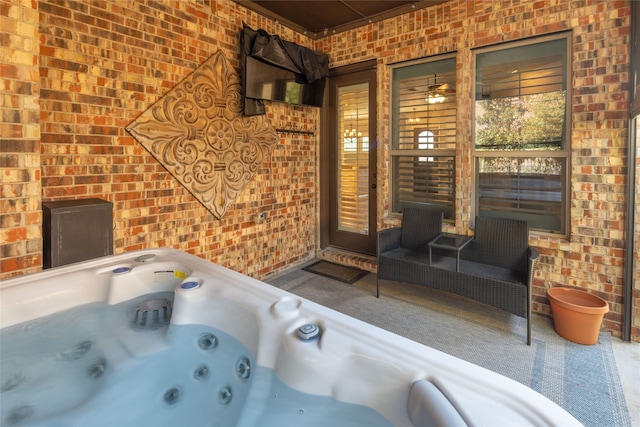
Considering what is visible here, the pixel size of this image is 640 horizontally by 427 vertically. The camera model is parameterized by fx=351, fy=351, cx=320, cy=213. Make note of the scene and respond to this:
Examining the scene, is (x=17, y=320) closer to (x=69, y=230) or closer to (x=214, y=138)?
(x=69, y=230)

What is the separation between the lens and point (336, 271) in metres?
4.18

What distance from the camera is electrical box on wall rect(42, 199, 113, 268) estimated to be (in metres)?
2.17

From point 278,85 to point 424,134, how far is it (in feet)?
5.41

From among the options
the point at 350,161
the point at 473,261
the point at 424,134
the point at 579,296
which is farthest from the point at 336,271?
the point at 579,296

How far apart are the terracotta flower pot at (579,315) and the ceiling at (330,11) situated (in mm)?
2902

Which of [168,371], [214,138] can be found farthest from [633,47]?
[168,371]

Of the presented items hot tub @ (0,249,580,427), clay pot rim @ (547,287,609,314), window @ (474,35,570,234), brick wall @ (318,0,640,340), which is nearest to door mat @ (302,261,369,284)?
window @ (474,35,570,234)

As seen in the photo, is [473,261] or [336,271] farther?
[336,271]

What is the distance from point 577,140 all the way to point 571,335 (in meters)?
1.51

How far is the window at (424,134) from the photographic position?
3.60m

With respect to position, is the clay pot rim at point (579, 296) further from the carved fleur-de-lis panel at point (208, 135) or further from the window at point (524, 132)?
the carved fleur-de-lis panel at point (208, 135)

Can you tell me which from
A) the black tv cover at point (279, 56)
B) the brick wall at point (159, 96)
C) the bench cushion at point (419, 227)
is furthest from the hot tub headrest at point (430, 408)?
the black tv cover at point (279, 56)

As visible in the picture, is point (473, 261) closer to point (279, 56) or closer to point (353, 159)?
point (353, 159)

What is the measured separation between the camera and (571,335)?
2594mm
